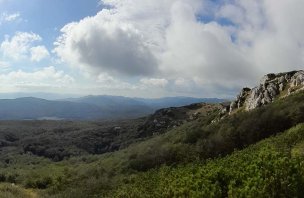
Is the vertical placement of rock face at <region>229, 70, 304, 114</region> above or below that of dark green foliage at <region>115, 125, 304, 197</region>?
above

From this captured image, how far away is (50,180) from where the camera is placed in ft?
256

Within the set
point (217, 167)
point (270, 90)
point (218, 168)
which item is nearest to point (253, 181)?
point (218, 168)

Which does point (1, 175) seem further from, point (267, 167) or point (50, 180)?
point (267, 167)

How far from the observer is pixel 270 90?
92.4 meters

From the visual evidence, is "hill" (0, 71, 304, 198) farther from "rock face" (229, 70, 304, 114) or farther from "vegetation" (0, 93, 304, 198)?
"rock face" (229, 70, 304, 114)

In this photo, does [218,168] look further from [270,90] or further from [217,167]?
[270,90]

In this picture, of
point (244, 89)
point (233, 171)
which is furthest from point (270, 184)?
point (244, 89)

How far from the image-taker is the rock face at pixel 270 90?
290 ft

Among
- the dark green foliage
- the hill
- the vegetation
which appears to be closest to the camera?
the dark green foliage

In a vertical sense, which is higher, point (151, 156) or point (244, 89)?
point (244, 89)

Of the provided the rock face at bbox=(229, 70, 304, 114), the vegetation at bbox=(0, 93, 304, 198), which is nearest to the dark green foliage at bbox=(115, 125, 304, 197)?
the vegetation at bbox=(0, 93, 304, 198)

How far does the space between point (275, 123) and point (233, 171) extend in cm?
4367

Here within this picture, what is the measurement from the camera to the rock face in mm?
88438

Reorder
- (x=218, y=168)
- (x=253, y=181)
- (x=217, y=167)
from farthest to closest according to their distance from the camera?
(x=217, y=167), (x=218, y=168), (x=253, y=181)
